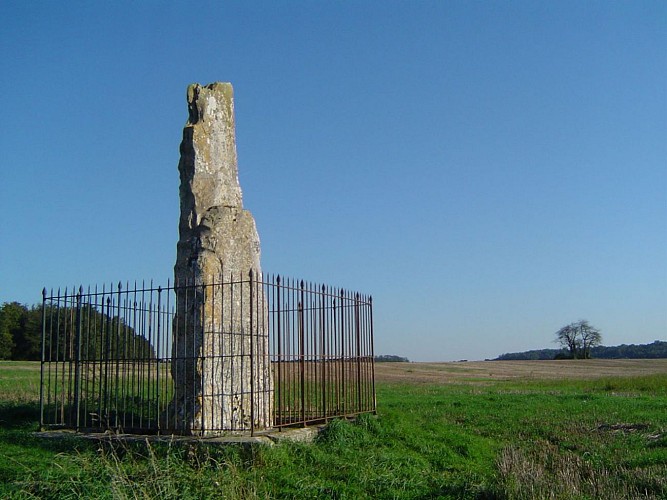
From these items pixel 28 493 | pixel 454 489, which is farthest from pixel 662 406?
pixel 28 493

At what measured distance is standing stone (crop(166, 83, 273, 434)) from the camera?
1225cm

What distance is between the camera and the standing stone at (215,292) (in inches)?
482

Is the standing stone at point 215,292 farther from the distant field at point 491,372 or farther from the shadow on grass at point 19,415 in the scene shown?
the distant field at point 491,372

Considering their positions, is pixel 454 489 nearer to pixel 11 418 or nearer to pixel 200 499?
pixel 200 499

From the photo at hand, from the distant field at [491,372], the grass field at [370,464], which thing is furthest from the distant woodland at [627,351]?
the grass field at [370,464]

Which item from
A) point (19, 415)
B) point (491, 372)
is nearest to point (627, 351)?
point (491, 372)

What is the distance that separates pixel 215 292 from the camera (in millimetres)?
12812

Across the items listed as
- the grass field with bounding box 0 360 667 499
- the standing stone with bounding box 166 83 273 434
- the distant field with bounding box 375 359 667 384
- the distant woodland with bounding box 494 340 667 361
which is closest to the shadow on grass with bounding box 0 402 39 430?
the grass field with bounding box 0 360 667 499

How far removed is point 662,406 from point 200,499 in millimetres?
16819

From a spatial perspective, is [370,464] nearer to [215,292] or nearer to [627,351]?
[215,292]

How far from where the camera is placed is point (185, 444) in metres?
11.1

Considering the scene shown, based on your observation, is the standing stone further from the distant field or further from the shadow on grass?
the distant field

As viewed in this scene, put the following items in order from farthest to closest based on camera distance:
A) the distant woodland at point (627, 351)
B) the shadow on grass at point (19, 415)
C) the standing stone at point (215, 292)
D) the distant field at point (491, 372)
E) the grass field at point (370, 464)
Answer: the distant woodland at point (627, 351), the distant field at point (491, 372), the shadow on grass at point (19, 415), the standing stone at point (215, 292), the grass field at point (370, 464)

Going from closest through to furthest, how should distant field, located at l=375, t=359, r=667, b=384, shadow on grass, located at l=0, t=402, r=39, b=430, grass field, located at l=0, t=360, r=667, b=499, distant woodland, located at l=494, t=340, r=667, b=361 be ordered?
grass field, located at l=0, t=360, r=667, b=499 → shadow on grass, located at l=0, t=402, r=39, b=430 → distant field, located at l=375, t=359, r=667, b=384 → distant woodland, located at l=494, t=340, r=667, b=361
